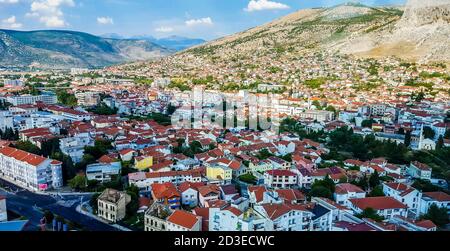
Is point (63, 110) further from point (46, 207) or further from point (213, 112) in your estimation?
point (46, 207)

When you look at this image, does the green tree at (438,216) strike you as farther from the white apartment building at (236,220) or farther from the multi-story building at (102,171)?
the multi-story building at (102,171)

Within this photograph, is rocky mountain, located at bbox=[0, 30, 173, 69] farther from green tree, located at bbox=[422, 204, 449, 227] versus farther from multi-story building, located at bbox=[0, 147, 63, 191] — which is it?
green tree, located at bbox=[422, 204, 449, 227]

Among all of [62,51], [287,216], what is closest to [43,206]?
[287,216]

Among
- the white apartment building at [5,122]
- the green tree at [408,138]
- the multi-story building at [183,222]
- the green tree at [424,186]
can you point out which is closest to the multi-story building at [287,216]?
the multi-story building at [183,222]

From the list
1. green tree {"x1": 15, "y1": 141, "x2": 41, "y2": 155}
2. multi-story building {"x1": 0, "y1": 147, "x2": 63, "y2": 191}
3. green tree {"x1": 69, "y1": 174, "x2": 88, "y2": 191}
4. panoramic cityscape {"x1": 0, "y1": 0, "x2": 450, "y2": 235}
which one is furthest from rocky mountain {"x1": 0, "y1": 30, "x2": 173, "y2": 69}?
green tree {"x1": 69, "y1": 174, "x2": 88, "y2": 191}

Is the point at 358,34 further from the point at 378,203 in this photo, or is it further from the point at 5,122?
the point at 378,203
